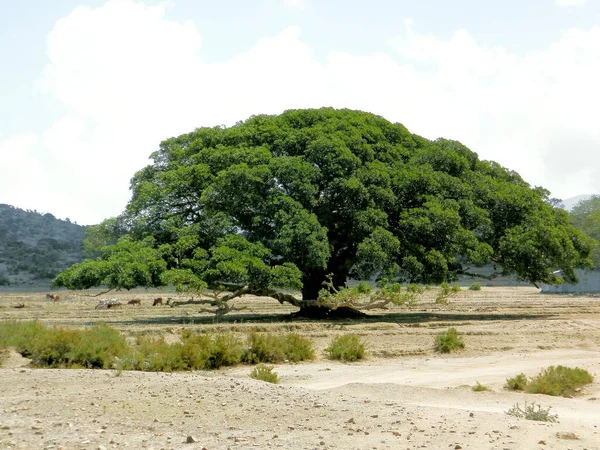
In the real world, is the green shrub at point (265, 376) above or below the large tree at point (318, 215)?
below

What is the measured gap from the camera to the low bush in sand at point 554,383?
14.4 metres

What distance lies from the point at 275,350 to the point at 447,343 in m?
5.28

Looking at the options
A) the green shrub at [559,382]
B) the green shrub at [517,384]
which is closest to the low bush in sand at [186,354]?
the green shrub at [517,384]

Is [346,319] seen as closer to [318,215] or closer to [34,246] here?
[318,215]

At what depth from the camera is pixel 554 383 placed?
14734mm

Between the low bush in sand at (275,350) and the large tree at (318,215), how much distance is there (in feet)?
15.4

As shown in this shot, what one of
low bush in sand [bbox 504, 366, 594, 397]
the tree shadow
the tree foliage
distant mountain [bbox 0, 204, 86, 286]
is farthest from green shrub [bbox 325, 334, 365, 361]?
distant mountain [bbox 0, 204, 86, 286]

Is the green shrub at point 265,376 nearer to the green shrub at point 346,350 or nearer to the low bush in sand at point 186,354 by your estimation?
the low bush in sand at point 186,354

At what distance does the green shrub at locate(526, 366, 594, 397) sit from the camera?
566 inches

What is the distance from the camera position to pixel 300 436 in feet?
30.6

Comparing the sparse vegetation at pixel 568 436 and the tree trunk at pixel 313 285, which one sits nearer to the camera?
the sparse vegetation at pixel 568 436

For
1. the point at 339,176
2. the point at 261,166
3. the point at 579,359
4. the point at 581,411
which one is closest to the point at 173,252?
the point at 261,166

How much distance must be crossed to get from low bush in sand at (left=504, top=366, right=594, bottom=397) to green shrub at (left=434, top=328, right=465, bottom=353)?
5.37 metres

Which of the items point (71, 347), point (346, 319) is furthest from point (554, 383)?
point (346, 319)
